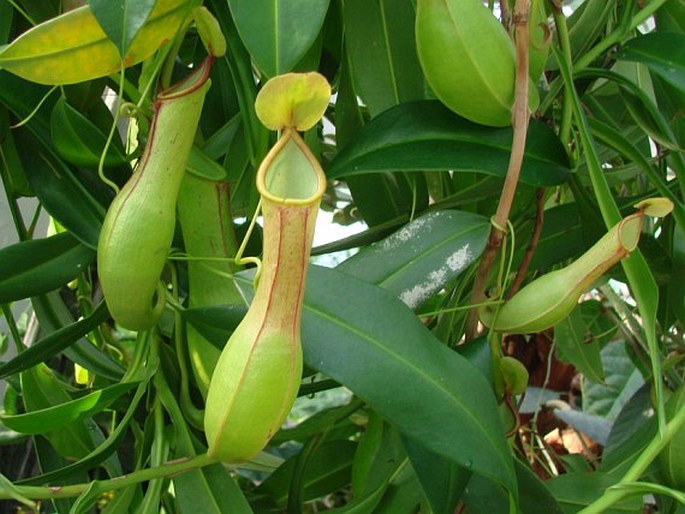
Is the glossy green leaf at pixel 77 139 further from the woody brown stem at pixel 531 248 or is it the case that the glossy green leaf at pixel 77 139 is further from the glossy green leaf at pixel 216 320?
the woody brown stem at pixel 531 248

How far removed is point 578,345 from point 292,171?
677mm

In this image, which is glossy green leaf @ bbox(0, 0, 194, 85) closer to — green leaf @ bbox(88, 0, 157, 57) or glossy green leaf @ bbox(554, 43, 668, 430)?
green leaf @ bbox(88, 0, 157, 57)

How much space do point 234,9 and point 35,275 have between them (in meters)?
0.27

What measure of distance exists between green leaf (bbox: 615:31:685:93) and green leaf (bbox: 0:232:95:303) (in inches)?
17.7

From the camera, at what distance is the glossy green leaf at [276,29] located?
0.47m

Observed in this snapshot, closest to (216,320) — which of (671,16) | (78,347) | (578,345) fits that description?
(78,347)

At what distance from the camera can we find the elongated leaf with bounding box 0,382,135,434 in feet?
1.67

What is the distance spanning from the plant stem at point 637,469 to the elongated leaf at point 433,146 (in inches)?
7.3

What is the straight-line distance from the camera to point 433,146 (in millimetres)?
586

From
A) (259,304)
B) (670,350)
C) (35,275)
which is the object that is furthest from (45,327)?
(670,350)

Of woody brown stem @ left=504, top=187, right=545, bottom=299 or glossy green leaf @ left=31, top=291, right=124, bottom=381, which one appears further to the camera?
Result: glossy green leaf @ left=31, top=291, right=124, bottom=381

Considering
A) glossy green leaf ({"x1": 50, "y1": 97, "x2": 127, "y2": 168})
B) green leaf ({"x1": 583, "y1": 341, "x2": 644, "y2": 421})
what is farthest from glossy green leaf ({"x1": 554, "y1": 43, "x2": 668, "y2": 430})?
green leaf ({"x1": 583, "y1": 341, "x2": 644, "y2": 421})

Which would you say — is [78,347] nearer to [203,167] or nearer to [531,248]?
[203,167]

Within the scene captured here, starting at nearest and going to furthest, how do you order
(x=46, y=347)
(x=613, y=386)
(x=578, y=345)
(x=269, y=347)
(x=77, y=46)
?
1. (x=269, y=347)
2. (x=77, y=46)
3. (x=46, y=347)
4. (x=578, y=345)
5. (x=613, y=386)
